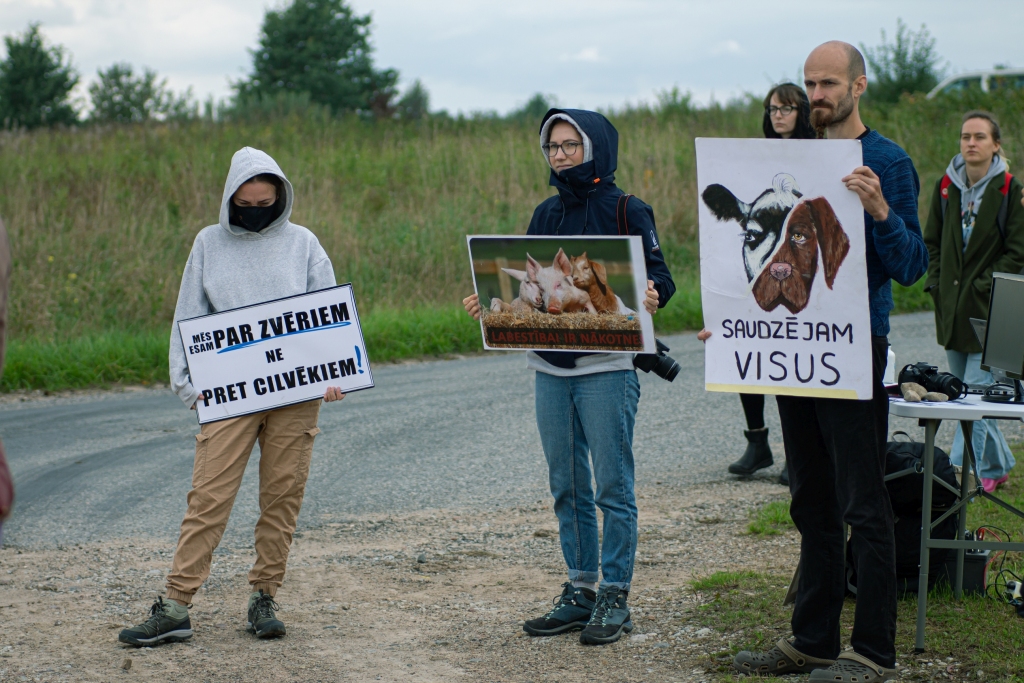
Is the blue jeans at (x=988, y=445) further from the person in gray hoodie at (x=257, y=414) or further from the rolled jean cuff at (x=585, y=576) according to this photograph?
the person in gray hoodie at (x=257, y=414)

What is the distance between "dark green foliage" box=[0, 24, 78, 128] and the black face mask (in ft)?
118

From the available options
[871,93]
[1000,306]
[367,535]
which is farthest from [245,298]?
[871,93]

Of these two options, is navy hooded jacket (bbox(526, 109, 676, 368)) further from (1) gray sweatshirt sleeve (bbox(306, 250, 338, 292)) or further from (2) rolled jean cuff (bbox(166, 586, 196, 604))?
(2) rolled jean cuff (bbox(166, 586, 196, 604))

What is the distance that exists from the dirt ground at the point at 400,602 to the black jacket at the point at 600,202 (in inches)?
61.1

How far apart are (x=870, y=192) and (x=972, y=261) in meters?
3.62

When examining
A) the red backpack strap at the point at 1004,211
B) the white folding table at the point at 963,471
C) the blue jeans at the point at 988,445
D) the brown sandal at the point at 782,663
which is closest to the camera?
the brown sandal at the point at 782,663

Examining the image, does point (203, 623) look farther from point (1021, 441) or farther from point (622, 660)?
point (1021, 441)

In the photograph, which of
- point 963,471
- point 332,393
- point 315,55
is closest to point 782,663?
point 963,471

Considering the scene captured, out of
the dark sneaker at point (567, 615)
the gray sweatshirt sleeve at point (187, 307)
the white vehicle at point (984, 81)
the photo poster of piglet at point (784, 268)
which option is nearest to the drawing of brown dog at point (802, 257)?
the photo poster of piglet at point (784, 268)

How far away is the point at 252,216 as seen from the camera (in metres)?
4.71

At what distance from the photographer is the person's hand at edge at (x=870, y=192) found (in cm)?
352

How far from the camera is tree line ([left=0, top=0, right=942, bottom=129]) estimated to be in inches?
1152

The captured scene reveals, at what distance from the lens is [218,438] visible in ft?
15.3

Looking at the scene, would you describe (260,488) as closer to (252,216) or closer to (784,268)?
(252,216)
